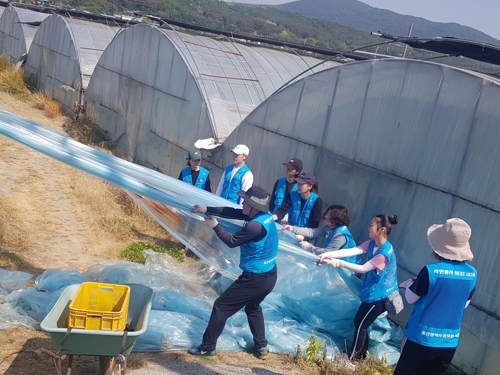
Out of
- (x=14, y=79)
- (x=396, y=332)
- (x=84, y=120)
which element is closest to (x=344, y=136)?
(x=396, y=332)

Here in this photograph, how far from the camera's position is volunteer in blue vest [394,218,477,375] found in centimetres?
357

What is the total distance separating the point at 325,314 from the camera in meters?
5.50

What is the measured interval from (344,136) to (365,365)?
2641 millimetres

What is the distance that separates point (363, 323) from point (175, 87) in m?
6.41

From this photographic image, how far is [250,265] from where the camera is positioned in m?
4.72

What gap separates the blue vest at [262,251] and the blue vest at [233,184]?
208 centimetres

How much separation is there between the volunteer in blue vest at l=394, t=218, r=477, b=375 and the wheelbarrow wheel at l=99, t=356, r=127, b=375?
6.38ft

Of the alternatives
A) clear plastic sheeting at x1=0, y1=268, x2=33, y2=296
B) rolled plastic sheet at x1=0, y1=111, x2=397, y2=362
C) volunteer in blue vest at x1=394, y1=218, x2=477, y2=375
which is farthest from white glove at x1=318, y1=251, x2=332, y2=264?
clear plastic sheeting at x1=0, y1=268, x2=33, y2=296

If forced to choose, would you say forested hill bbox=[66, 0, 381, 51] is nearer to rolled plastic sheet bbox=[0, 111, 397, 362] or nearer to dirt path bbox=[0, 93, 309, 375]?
dirt path bbox=[0, 93, 309, 375]

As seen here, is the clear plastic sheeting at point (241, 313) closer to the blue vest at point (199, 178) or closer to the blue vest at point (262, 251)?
the blue vest at point (262, 251)

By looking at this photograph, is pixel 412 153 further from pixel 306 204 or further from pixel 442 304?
pixel 442 304

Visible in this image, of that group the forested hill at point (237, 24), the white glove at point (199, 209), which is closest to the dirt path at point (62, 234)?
the white glove at point (199, 209)

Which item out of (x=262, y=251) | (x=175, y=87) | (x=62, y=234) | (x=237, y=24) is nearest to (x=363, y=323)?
(x=262, y=251)

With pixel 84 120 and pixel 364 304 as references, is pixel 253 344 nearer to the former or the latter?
pixel 364 304
